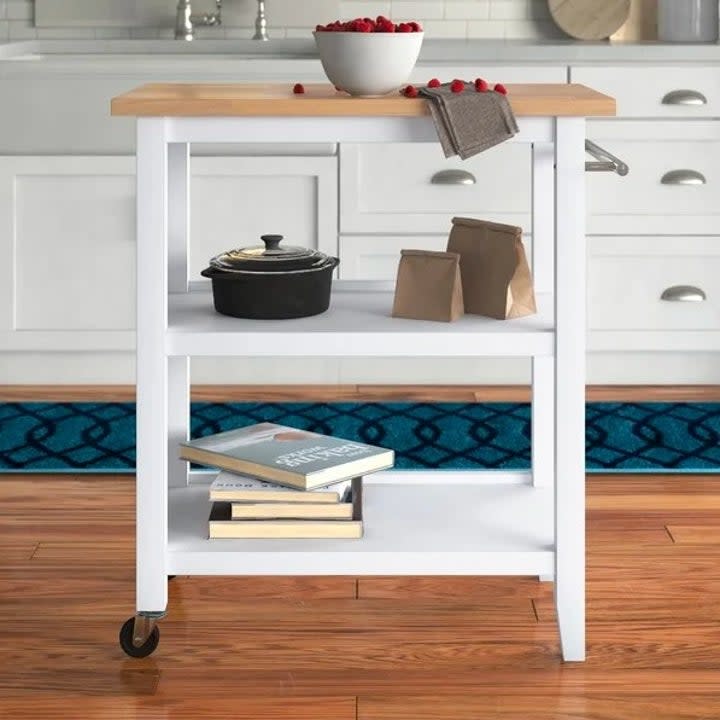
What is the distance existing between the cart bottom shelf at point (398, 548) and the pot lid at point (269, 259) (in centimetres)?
41

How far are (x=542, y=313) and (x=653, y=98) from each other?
1.70 m

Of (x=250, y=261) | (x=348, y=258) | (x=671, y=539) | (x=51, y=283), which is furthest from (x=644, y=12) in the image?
(x=250, y=261)

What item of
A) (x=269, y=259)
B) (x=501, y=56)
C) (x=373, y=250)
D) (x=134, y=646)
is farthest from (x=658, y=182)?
(x=134, y=646)

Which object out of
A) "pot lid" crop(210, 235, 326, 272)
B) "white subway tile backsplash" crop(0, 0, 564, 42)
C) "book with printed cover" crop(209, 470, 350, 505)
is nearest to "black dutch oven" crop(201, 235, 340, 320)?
"pot lid" crop(210, 235, 326, 272)

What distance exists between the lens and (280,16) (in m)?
4.71

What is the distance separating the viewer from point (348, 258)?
4.09m

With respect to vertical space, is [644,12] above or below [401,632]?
above

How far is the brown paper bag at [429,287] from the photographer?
2443 millimetres

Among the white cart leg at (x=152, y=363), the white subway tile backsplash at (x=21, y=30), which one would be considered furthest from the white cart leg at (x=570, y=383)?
the white subway tile backsplash at (x=21, y=30)

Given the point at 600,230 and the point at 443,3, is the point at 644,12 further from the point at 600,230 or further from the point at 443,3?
the point at 600,230

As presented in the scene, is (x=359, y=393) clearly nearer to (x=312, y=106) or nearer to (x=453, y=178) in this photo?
(x=453, y=178)

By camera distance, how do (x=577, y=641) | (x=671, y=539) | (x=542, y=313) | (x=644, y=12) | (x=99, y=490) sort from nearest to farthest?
(x=577, y=641) < (x=542, y=313) < (x=671, y=539) < (x=99, y=490) < (x=644, y=12)

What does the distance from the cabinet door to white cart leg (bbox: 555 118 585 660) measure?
5.99 ft

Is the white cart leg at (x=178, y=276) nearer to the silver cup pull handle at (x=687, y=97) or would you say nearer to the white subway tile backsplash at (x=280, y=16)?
the silver cup pull handle at (x=687, y=97)
